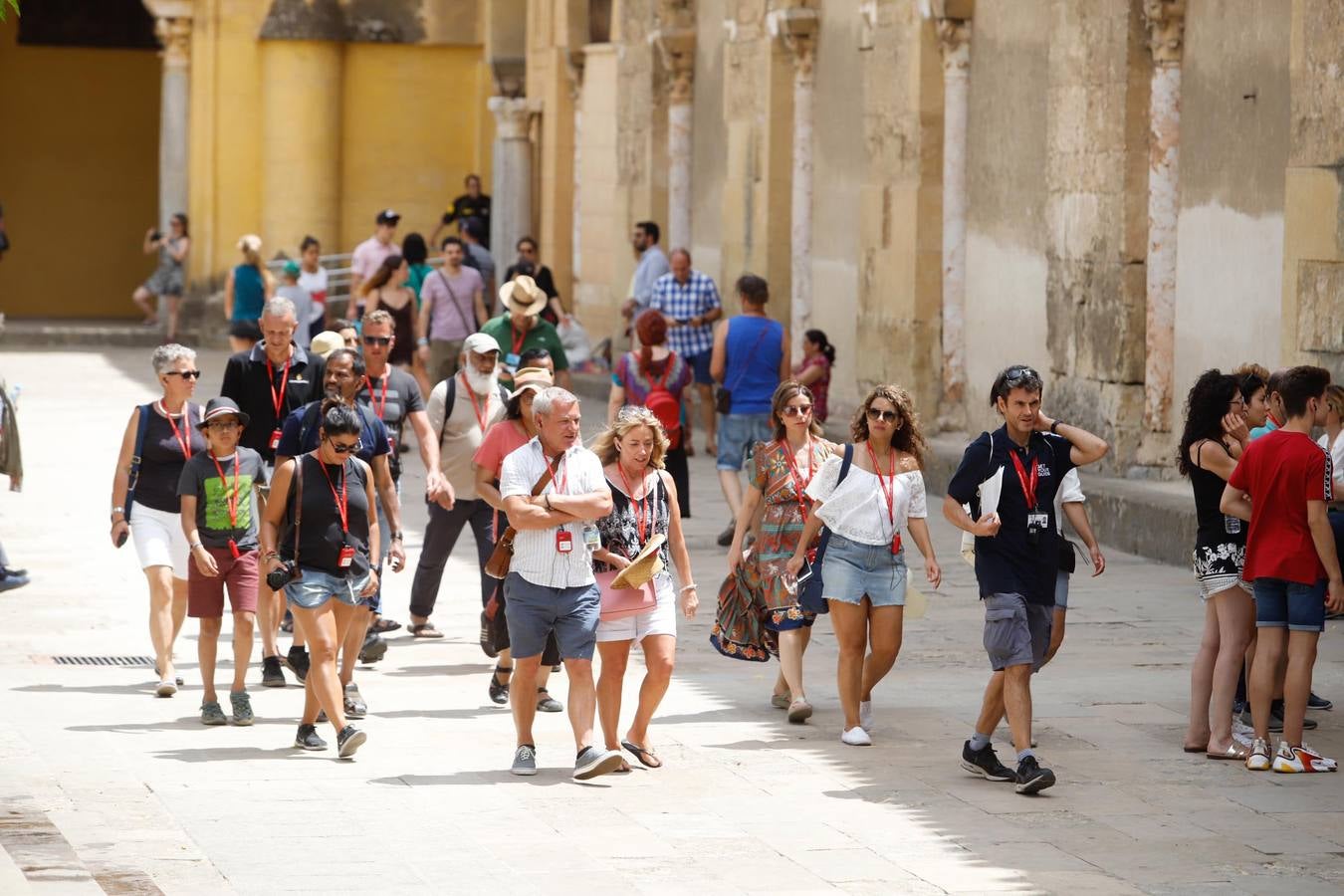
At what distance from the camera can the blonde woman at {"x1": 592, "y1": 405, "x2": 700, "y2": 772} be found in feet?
28.7

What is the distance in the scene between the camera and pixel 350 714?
9.68m

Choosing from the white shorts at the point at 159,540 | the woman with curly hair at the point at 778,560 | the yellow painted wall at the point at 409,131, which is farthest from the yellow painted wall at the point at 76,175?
the woman with curly hair at the point at 778,560

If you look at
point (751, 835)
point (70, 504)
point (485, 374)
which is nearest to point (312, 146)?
point (70, 504)

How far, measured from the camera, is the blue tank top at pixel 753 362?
48.5ft

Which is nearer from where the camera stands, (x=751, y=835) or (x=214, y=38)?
(x=751, y=835)

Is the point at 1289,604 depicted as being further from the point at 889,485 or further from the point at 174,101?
the point at 174,101

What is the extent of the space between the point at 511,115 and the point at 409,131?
3012 millimetres

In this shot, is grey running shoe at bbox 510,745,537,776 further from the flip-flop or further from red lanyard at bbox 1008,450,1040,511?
red lanyard at bbox 1008,450,1040,511

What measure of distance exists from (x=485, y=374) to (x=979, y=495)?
136 inches

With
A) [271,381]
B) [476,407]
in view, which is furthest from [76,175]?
[271,381]

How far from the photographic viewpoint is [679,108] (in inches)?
957

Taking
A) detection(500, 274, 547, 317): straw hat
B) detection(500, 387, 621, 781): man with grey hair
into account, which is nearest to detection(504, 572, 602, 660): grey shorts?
detection(500, 387, 621, 781): man with grey hair

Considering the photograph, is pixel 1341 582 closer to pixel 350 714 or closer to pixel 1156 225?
pixel 350 714

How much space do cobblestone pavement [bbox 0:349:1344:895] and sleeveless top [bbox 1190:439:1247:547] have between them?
815 millimetres
